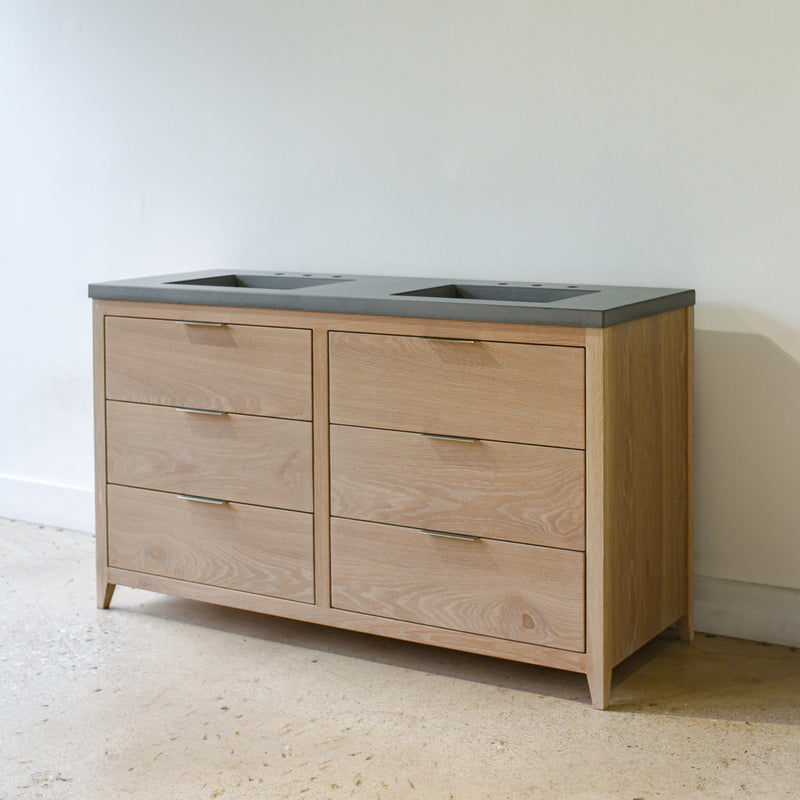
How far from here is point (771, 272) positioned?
2.40 meters

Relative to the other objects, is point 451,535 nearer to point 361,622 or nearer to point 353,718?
point 361,622

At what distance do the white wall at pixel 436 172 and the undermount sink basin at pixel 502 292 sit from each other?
130mm

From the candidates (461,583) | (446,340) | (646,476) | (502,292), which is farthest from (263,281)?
(646,476)

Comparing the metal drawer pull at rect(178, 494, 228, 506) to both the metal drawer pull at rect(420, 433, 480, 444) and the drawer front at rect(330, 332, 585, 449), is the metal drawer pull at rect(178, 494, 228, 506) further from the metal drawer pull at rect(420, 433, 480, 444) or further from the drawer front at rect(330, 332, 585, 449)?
the metal drawer pull at rect(420, 433, 480, 444)

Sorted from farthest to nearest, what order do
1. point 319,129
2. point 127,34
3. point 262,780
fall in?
point 127,34 < point 319,129 < point 262,780

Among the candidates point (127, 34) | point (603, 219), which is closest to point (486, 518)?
point (603, 219)

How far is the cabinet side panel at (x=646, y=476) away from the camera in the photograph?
6.99 ft

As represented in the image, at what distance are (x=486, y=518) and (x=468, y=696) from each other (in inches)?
14.1

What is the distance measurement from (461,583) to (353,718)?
13.6 inches

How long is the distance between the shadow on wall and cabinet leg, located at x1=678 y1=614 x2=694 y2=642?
120 millimetres

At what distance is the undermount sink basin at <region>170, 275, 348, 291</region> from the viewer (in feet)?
8.99

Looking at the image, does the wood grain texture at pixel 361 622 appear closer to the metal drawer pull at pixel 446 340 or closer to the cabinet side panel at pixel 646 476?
the cabinet side panel at pixel 646 476

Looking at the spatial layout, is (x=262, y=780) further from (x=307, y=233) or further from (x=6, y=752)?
(x=307, y=233)

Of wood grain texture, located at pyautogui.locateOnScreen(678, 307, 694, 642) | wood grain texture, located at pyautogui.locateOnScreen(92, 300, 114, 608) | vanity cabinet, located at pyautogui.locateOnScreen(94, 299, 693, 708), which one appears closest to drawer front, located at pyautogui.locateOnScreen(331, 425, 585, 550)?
vanity cabinet, located at pyautogui.locateOnScreen(94, 299, 693, 708)
